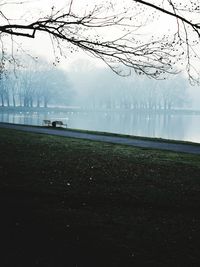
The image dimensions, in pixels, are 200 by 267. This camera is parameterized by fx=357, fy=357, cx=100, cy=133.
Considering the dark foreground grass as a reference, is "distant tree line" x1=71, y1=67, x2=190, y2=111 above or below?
above

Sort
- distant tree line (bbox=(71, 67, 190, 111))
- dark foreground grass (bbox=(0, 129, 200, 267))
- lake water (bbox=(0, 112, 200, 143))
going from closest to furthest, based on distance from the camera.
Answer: dark foreground grass (bbox=(0, 129, 200, 267)), lake water (bbox=(0, 112, 200, 143)), distant tree line (bbox=(71, 67, 190, 111))

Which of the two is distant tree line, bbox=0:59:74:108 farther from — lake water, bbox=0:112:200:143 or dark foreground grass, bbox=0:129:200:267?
dark foreground grass, bbox=0:129:200:267

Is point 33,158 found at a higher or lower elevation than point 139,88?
lower

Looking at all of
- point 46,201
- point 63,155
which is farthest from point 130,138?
point 46,201

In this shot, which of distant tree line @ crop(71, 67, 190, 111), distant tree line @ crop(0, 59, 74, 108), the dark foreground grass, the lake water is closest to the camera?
the dark foreground grass

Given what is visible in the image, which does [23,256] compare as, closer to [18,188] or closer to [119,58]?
[18,188]

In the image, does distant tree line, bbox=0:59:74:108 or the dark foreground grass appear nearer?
the dark foreground grass

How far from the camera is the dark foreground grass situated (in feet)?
17.3

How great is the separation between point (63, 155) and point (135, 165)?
10.00 feet

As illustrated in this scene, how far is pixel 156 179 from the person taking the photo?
34.4 feet

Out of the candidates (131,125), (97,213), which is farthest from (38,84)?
(97,213)

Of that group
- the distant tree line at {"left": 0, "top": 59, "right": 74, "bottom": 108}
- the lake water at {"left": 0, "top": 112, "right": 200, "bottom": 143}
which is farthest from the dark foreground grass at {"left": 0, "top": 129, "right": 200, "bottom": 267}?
the distant tree line at {"left": 0, "top": 59, "right": 74, "bottom": 108}

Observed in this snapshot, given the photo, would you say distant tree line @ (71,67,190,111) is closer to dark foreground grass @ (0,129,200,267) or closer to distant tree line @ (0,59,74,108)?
distant tree line @ (0,59,74,108)

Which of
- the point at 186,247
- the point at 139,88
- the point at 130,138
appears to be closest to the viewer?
the point at 186,247
